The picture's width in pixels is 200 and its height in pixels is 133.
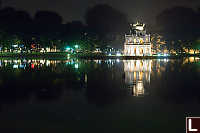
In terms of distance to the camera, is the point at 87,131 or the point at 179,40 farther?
the point at 179,40

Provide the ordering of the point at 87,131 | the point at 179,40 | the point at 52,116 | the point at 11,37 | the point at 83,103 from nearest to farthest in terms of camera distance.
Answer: the point at 87,131, the point at 52,116, the point at 83,103, the point at 11,37, the point at 179,40

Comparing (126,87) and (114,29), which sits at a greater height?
(114,29)

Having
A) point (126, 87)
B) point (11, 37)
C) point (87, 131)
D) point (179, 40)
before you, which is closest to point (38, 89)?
point (126, 87)

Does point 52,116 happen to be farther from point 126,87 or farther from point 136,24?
point 136,24

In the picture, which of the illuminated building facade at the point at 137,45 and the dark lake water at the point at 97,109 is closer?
the dark lake water at the point at 97,109

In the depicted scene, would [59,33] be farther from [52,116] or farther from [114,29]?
[52,116]

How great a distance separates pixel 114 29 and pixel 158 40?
14795mm

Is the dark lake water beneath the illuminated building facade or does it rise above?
beneath

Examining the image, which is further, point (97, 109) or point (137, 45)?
point (137, 45)

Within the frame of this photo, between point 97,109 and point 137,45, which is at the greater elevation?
point 137,45

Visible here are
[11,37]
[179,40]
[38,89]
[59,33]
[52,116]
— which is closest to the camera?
[52,116]

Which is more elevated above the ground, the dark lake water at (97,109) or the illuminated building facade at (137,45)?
the illuminated building facade at (137,45)

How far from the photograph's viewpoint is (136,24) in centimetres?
8756

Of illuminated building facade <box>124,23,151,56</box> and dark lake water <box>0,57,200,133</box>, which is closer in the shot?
dark lake water <box>0,57,200,133</box>
